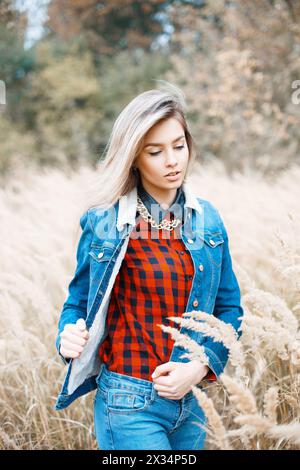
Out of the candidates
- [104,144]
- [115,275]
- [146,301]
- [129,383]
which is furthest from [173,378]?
[104,144]

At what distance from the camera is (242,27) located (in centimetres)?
866

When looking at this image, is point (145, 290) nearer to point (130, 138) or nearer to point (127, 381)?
point (127, 381)

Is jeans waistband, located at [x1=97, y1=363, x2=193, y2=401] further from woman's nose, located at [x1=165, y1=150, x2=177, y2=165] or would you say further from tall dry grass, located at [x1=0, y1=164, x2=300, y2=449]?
woman's nose, located at [x1=165, y1=150, x2=177, y2=165]

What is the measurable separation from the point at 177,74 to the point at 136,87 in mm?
1680

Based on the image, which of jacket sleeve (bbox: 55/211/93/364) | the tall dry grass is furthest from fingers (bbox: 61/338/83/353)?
the tall dry grass

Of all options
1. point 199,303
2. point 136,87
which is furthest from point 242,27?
point 199,303

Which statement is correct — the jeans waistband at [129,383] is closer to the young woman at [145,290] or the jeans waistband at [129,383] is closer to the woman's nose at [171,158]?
the young woman at [145,290]

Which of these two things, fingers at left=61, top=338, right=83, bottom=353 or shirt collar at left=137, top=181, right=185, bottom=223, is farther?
shirt collar at left=137, top=181, right=185, bottom=223

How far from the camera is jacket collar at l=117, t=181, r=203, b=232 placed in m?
1.64

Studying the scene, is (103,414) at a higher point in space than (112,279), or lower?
lower

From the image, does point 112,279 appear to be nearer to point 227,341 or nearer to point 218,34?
point 227,341

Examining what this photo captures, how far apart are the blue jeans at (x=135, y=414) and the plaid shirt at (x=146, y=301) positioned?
43 mm

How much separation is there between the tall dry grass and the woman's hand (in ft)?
0.51

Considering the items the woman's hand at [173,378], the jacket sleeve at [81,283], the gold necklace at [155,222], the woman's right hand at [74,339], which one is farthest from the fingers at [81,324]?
the gold necklace at [155,222]
